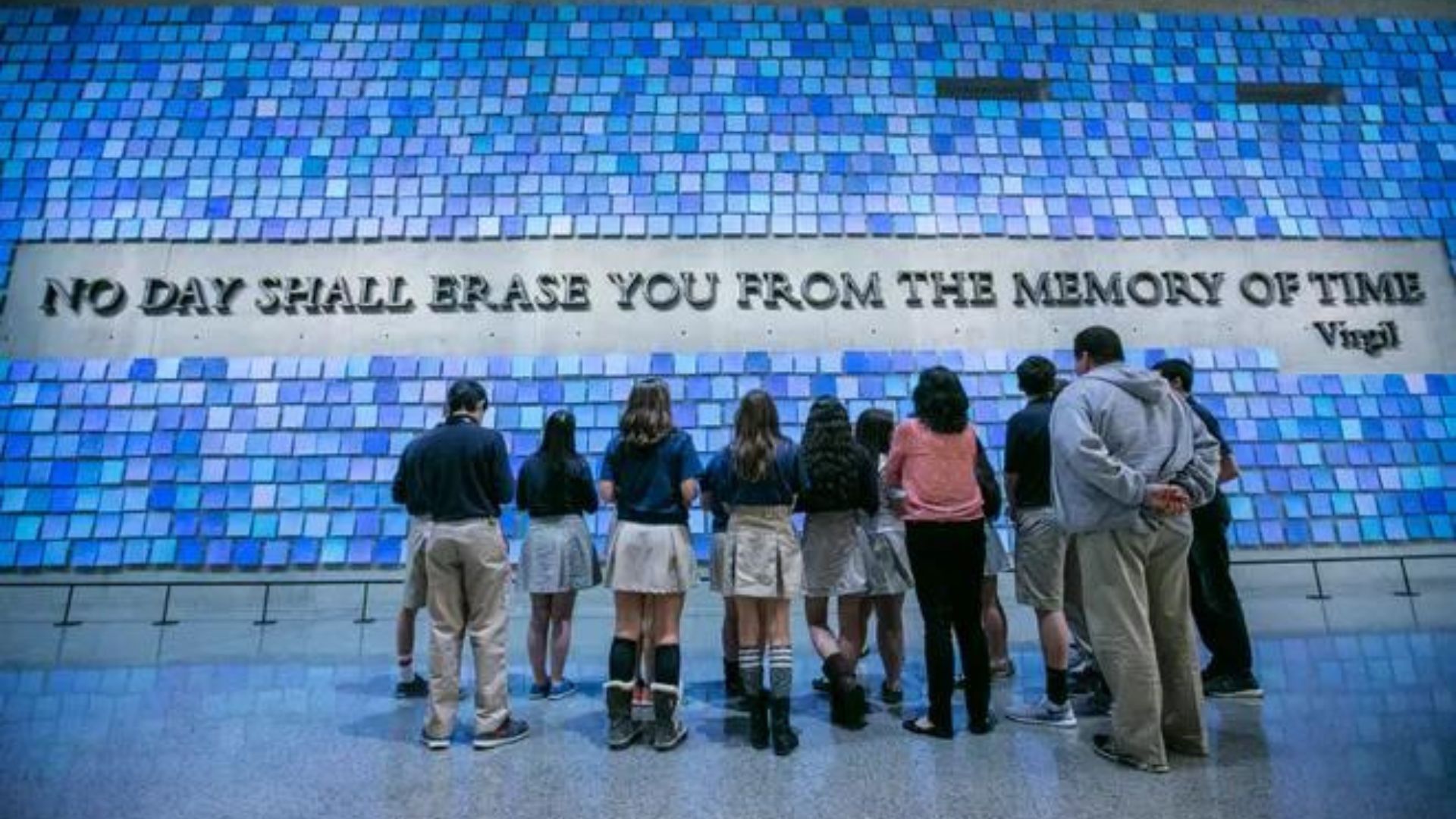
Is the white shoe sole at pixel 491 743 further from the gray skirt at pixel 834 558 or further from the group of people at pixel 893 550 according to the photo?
the gray skirt at pixel 834 558

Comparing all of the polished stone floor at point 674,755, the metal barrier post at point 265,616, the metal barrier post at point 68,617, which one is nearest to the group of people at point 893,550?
the polished stone floor at point 674,755

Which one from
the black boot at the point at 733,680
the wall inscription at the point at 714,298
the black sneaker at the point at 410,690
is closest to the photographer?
the black boot at the point at 733,680

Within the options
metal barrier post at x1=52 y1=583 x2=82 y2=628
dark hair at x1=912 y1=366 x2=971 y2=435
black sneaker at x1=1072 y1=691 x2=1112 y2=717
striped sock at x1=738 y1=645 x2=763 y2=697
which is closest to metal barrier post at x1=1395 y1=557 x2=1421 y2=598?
black sneaker at x1=1072 y1=691 x2=1112 y2=717

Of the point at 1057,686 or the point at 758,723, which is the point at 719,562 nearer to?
the point at 758,723

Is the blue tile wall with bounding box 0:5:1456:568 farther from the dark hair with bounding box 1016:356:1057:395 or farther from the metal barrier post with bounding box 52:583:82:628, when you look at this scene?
the dark hair with bounding box 1016:356:1057:395

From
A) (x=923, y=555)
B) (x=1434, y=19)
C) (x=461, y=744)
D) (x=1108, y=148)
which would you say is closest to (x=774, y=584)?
(x=923, y=555)

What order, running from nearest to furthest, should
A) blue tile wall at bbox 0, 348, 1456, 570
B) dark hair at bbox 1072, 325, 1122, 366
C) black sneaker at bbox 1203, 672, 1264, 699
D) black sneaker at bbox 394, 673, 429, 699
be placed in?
dark hair at bbox 1072, 325, 1122, 366
black sneaker at bbox 1203, 672, 1264, 699
black sneaker at bbox 394, 673, 429, 699
blue tile wall at bbox 0, 348, 1456, 570

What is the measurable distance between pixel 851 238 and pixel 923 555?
5.17m

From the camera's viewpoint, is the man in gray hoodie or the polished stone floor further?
the man in gray hoodie

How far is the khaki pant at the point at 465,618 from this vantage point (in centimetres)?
299

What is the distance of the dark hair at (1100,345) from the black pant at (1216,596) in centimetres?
126

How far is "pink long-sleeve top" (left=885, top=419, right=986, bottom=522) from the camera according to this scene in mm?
3018

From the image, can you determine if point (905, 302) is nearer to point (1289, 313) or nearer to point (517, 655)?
point (1289, 313)

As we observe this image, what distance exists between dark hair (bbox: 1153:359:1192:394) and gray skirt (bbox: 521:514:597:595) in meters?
2.96
